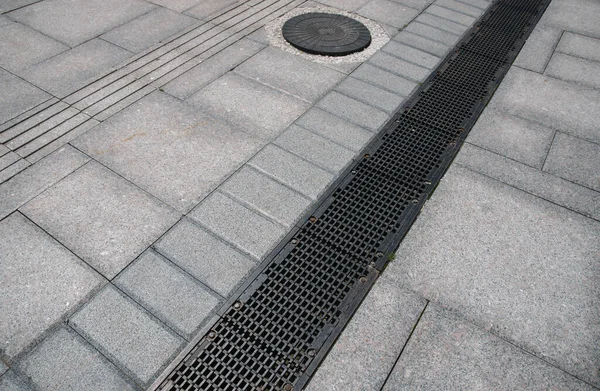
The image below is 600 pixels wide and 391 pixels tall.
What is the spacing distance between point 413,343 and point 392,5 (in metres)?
5.71

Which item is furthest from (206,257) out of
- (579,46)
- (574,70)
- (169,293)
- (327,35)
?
(579,46)

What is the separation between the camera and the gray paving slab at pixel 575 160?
4.25 m

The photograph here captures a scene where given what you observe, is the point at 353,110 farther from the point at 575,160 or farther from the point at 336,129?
the point at 575,160

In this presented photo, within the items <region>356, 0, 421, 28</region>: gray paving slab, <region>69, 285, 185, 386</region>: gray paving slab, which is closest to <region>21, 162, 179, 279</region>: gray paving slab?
<region>69, 285, 185, 386</region>: gray paving slab

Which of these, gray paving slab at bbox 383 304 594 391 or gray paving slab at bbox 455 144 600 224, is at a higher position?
gray paving slab at bbox 455 144 600 224

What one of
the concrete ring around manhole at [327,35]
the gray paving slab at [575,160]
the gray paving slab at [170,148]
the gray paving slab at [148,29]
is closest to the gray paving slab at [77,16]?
the gray paving slab at [148,29]

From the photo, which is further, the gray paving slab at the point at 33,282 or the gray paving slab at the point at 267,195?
the gray paving slab at the point at 267,195

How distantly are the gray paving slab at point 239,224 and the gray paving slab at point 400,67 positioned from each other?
9.65 feet

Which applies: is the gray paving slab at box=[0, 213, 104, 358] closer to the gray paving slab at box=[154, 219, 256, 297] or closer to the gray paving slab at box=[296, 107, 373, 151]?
the gray paving slab at box=[154, 219, 256, 297]

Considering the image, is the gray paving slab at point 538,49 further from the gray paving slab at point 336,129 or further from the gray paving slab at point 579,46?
the gray paving slab at point 336,129

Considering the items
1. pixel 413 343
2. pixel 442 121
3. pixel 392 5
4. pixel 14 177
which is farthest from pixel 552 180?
pixel 14 177

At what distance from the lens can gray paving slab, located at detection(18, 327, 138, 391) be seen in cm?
266

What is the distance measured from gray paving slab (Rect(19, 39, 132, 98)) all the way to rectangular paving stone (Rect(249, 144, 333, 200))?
7.92 feet

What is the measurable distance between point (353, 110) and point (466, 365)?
2.92 meters
